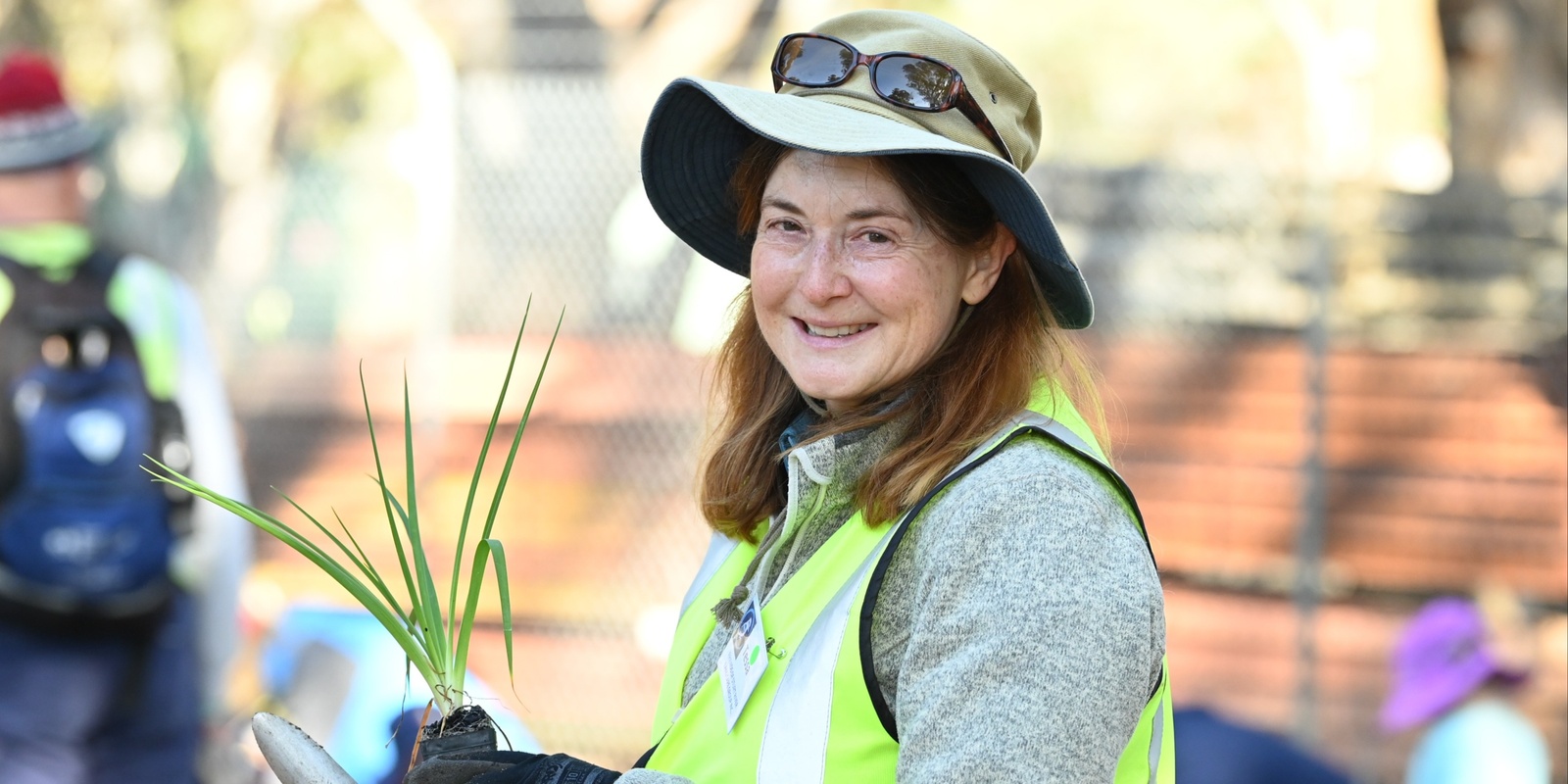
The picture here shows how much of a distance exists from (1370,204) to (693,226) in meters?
4.62

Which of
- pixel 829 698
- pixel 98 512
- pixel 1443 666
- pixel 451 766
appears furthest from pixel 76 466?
pixel 1443 666

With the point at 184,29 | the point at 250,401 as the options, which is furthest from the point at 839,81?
the point at 184,29

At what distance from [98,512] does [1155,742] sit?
366cm

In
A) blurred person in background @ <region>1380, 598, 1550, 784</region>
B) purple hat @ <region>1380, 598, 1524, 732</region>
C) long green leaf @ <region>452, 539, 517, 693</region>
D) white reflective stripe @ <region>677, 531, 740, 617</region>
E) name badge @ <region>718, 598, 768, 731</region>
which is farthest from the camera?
purple hat @ <region>1380, 598, 1524, 732</region>

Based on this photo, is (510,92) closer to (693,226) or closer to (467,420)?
(467,420)

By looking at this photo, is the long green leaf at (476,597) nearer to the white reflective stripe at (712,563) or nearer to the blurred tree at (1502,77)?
the white reflective stripe at (712,563)

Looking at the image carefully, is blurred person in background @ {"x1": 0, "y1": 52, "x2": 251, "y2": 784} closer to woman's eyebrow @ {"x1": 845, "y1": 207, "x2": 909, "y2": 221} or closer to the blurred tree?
woman's eyebrow @ {"x1": 845, "y1": 207, "x2": 909, "y2": 221}

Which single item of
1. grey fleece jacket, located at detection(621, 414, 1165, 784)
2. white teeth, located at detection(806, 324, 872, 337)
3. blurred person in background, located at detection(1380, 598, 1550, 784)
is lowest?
blurred person in background, located at detection(1380, 598, 1550, 784)

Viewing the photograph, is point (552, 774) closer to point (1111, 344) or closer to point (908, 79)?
point (908, 79)

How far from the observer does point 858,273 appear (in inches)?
67.9

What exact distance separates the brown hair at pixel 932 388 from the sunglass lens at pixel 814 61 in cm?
9

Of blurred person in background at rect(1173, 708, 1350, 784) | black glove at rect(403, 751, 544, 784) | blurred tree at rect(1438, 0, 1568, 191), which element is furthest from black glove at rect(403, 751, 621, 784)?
blurred tree at rect(1438, 0, 1568, 191)

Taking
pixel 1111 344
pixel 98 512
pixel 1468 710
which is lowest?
pixel 1468 710

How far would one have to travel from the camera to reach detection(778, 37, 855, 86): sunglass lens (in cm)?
176
